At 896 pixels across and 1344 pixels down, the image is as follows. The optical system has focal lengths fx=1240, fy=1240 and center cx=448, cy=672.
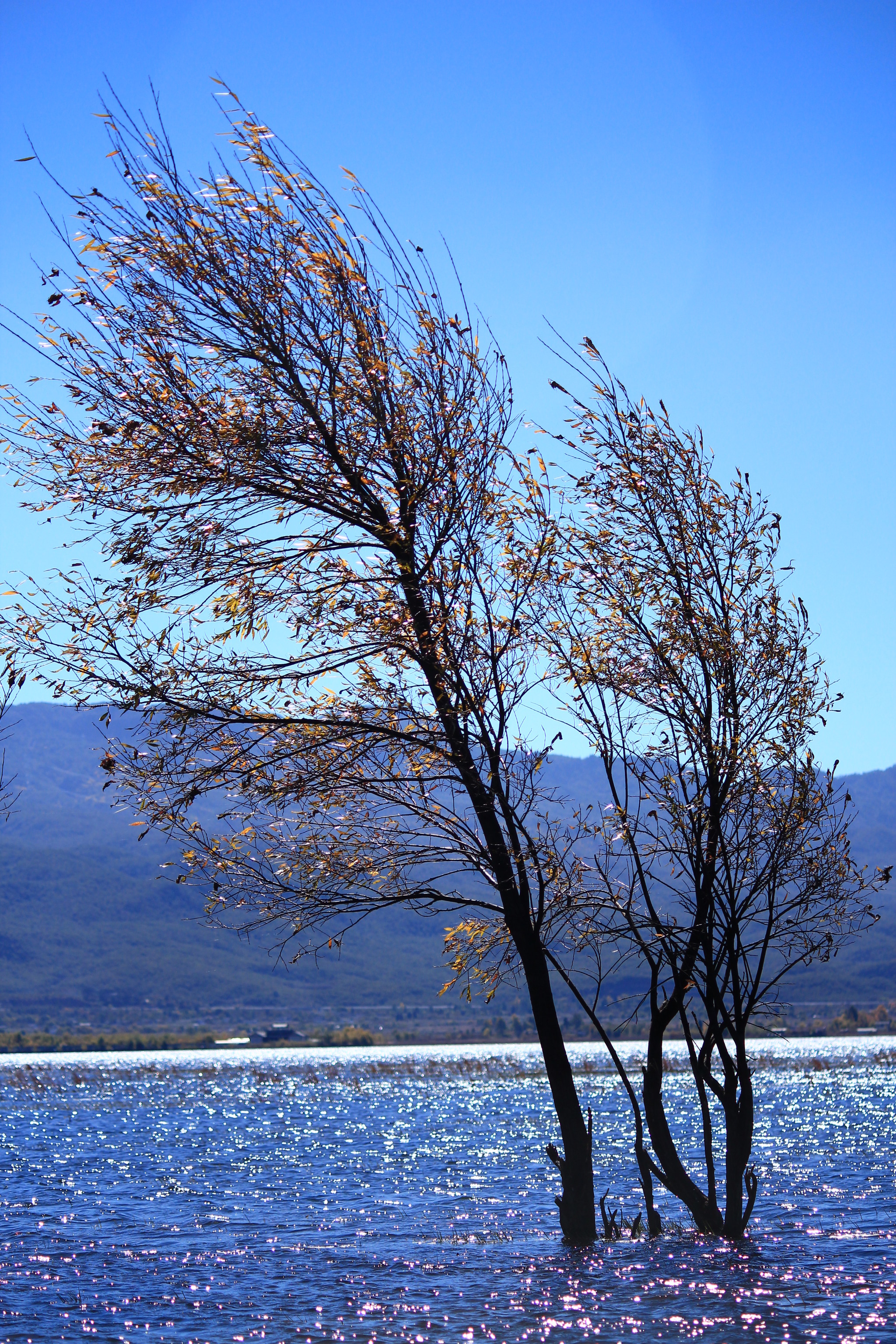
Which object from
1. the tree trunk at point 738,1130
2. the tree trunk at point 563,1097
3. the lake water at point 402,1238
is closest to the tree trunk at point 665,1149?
the lake water at point 402,1238

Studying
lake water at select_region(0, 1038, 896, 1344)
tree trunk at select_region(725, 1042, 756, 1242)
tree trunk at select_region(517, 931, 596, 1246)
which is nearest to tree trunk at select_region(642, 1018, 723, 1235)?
lake water at select_region(0, 1038, 896, 1344)

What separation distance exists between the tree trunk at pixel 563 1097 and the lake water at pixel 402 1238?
97 cm

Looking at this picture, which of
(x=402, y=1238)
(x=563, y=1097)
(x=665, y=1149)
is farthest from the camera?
(x=402, y=1238)

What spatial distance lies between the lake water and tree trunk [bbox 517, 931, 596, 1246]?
97 cm

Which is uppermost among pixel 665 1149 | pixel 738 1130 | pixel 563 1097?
pixel 563 1097

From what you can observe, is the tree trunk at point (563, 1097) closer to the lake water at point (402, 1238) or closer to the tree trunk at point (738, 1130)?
the lake water at point (402, 1238)

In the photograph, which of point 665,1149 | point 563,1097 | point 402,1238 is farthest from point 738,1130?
point 402,1238

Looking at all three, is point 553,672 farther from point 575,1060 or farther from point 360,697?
point 575,1060

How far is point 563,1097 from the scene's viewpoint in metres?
19.6

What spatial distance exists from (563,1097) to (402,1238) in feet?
32.6

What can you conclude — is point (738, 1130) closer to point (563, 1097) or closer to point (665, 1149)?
point (665, 1149)

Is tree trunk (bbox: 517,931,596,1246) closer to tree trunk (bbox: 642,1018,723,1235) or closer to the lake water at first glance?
the lake water

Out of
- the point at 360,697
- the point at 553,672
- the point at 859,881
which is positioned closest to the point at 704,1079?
the point at 859,881

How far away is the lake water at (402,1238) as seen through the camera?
1716 cm
